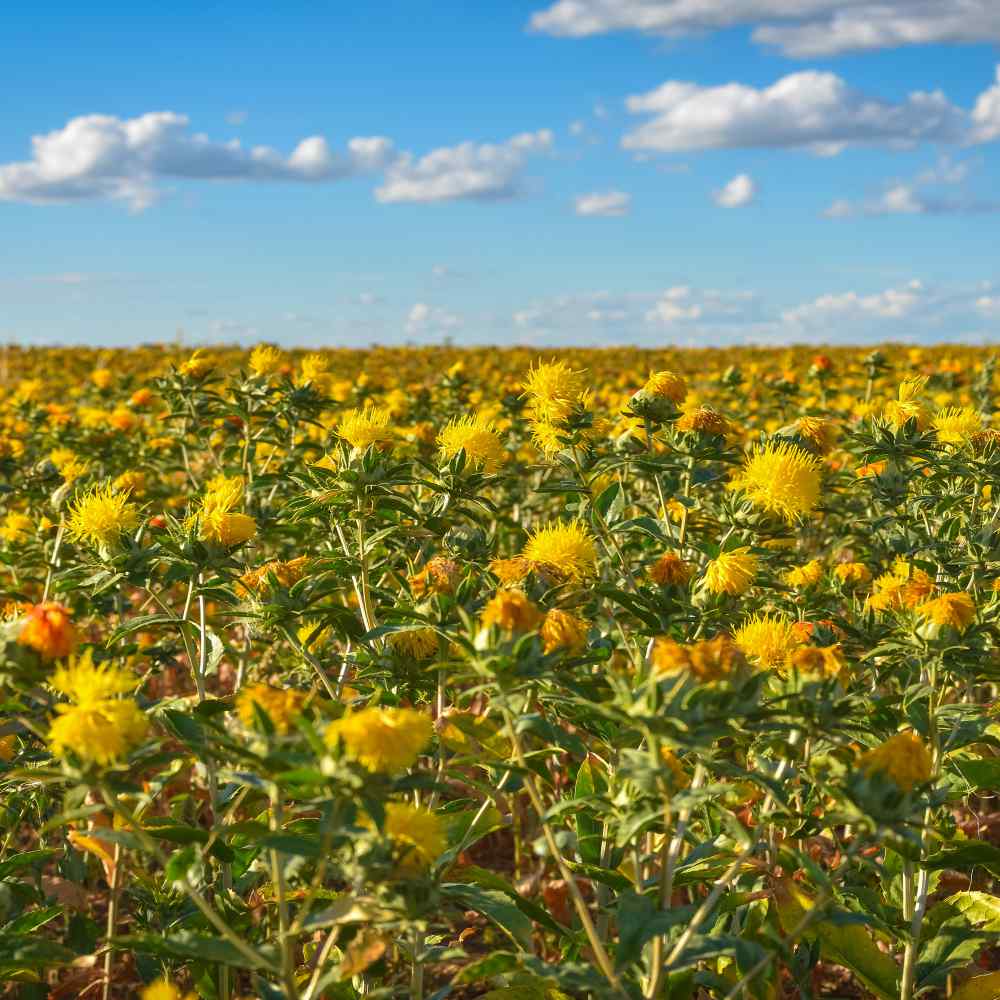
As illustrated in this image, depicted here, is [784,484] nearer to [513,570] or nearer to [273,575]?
[513,570]

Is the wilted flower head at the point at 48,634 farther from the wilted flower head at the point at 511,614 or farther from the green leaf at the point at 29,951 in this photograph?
the wilted flower head at the point at 511,614

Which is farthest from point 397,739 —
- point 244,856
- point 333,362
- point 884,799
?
point 333,362

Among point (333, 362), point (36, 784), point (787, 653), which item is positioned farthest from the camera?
point (333, 362)

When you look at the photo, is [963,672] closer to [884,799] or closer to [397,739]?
[884,799]

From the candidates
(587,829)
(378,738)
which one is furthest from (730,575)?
(378,738)

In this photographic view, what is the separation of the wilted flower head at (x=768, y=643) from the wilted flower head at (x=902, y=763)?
492 millimetres

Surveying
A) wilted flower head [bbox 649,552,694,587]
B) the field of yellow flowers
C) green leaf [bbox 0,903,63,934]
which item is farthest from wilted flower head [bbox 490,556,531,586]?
green leaf [bbox 0,903,63,934]

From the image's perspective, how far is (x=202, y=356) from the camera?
4.55 meters

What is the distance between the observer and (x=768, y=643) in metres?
2.14

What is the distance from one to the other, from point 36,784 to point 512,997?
4.18ft

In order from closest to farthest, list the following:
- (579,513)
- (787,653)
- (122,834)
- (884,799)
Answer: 1. (884,799)
2. (122,834)
3. (787,653)
4. (579,513)

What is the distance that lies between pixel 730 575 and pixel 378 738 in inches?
46.6

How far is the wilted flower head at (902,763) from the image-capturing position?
160cm

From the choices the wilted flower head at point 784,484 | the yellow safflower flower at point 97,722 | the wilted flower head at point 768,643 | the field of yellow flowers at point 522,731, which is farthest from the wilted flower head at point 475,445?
the yellow safflower flower at point 97,722
